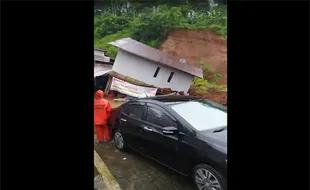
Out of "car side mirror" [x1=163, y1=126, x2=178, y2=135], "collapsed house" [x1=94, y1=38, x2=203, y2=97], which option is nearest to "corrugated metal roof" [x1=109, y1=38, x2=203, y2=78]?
"collapsed house" [x1=94, y1=38, x2=203, y2=97]

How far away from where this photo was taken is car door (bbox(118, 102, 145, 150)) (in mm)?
2465

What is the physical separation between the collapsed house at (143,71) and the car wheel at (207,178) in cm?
66

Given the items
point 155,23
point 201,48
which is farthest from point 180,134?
point 155,23

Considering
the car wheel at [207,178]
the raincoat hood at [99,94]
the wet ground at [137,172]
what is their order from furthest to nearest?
1. the raincoat hood at [99,94]
2. the wet ground at [137,172]
3. the car wheel at [207,178]

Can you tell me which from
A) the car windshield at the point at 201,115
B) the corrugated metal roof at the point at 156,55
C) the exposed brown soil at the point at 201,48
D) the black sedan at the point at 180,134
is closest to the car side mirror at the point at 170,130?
the black sedan at the point at 180,134

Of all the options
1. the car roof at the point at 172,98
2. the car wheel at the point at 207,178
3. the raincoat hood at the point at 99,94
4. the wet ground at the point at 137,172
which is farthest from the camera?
the car roof at the point at 172,98

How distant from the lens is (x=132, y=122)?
2.49 m

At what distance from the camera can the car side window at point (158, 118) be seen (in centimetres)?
232

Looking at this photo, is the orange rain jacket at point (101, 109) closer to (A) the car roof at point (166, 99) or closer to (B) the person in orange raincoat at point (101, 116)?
(B) the person in orange raincoat at point (101, 116)
